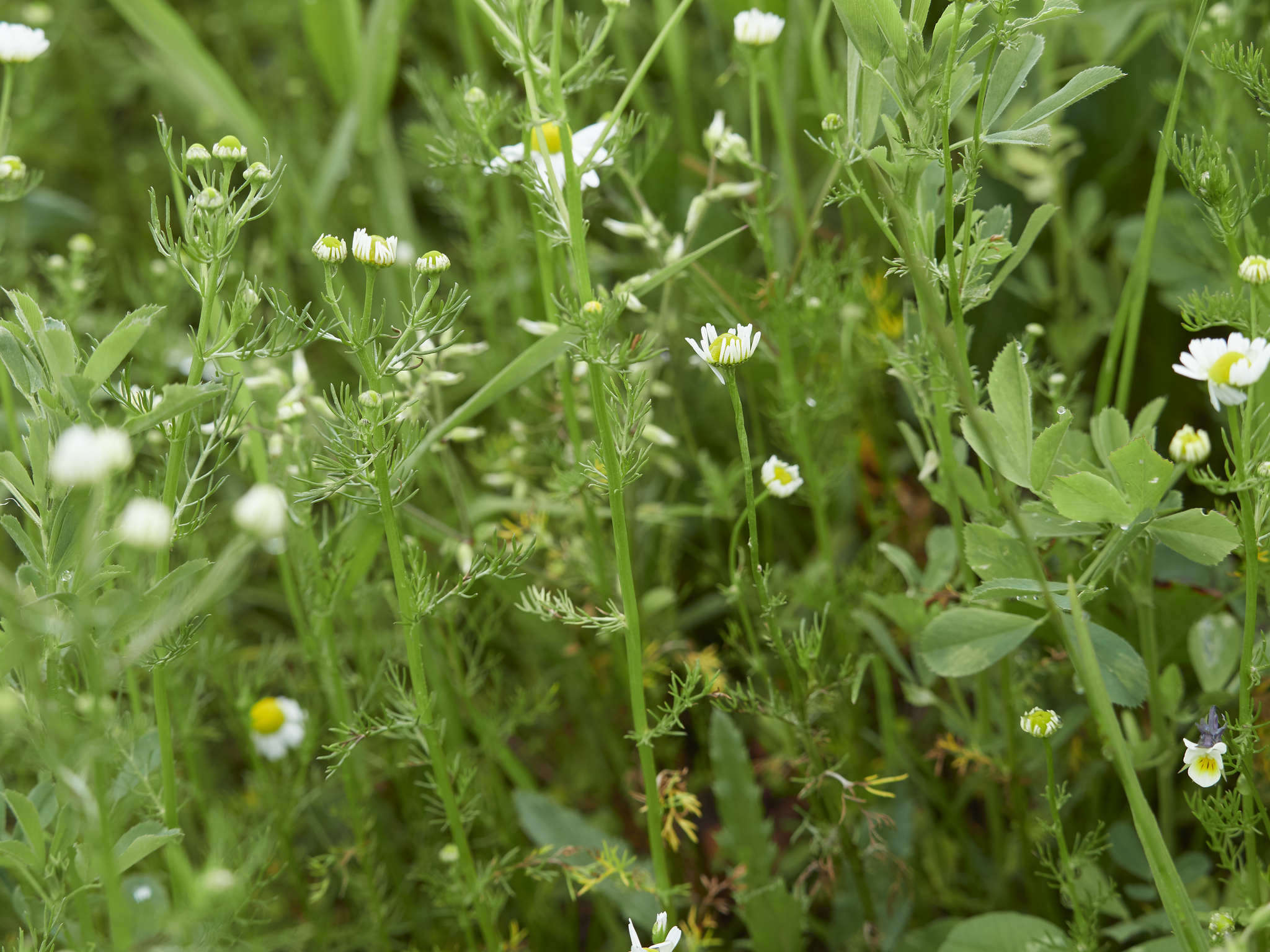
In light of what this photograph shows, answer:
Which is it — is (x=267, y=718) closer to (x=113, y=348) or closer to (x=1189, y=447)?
(x=113, y=348)

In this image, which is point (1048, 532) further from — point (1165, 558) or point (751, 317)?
point (751, 317)

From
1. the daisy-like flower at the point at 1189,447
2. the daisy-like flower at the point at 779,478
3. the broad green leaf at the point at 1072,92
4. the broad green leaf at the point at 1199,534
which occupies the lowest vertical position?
the daisy-like flower at the point at 779,478

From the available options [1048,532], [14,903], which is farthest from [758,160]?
[14,903]

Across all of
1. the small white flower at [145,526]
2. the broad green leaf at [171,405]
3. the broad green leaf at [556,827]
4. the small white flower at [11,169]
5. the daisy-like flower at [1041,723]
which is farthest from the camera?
the broad green leaf at [556,827]

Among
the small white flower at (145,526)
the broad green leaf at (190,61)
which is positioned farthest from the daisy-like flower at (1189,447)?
the broad green leaf at (190,61)

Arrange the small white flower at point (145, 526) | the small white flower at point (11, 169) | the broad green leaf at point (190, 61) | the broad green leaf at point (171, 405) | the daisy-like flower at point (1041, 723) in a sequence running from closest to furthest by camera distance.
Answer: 1. the small white flower at point (145, 526)
2. the broad green leaf at point (171, 405)
3. the daisy-like flower at point (1041, 723)
4. the small white flower at point (11, 169)
5. the broad green leaf at point (190, 61)

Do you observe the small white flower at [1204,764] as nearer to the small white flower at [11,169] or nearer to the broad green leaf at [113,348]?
the broad green leaf at [113,348]
